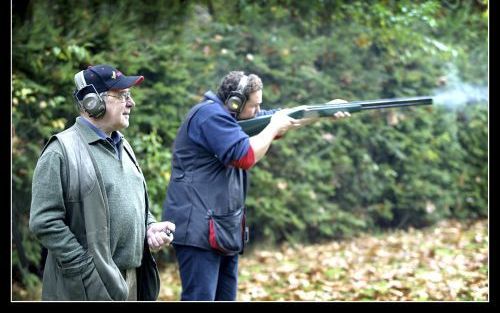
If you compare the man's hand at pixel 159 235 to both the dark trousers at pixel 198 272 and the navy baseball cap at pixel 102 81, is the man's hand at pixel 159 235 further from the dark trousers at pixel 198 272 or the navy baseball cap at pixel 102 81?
the navy baseball cap at pixel 102 81

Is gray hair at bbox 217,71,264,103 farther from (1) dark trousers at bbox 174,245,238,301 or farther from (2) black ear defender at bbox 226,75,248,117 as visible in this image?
(1) dark trousers at bbox 174,245,238,301

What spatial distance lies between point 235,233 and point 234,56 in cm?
403

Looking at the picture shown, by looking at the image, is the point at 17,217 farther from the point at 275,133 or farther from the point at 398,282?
the point at 398,282

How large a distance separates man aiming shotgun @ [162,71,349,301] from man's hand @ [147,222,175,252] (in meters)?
0.53

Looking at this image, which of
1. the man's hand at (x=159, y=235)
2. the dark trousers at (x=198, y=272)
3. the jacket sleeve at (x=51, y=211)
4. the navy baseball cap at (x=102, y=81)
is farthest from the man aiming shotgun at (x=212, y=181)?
the jacket sleeve at (x=51, y=211)

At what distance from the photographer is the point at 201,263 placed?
438cm

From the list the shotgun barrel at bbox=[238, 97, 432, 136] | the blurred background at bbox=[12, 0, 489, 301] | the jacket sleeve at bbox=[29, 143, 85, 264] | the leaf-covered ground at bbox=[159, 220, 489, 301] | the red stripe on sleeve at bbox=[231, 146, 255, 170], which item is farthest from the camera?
the leaf-covered ground at bbox=[159, 220, 489, 301]

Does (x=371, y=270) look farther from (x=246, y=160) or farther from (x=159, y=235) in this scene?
(x=159, y=235)

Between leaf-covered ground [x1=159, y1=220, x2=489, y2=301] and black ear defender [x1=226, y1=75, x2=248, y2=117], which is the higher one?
black ear defender [x1=226, y1=75, x2=248, y2=117]

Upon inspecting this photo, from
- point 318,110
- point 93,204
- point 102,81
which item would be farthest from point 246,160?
point 93,204

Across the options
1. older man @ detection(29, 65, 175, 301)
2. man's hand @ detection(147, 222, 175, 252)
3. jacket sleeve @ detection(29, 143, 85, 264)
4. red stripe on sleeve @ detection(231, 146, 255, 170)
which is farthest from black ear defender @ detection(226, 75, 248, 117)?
jacket sleeve @ detection(29, 143, 85, 264)

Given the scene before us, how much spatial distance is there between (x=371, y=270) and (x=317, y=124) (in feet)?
6.60

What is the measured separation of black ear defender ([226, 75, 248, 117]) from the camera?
176 inches
